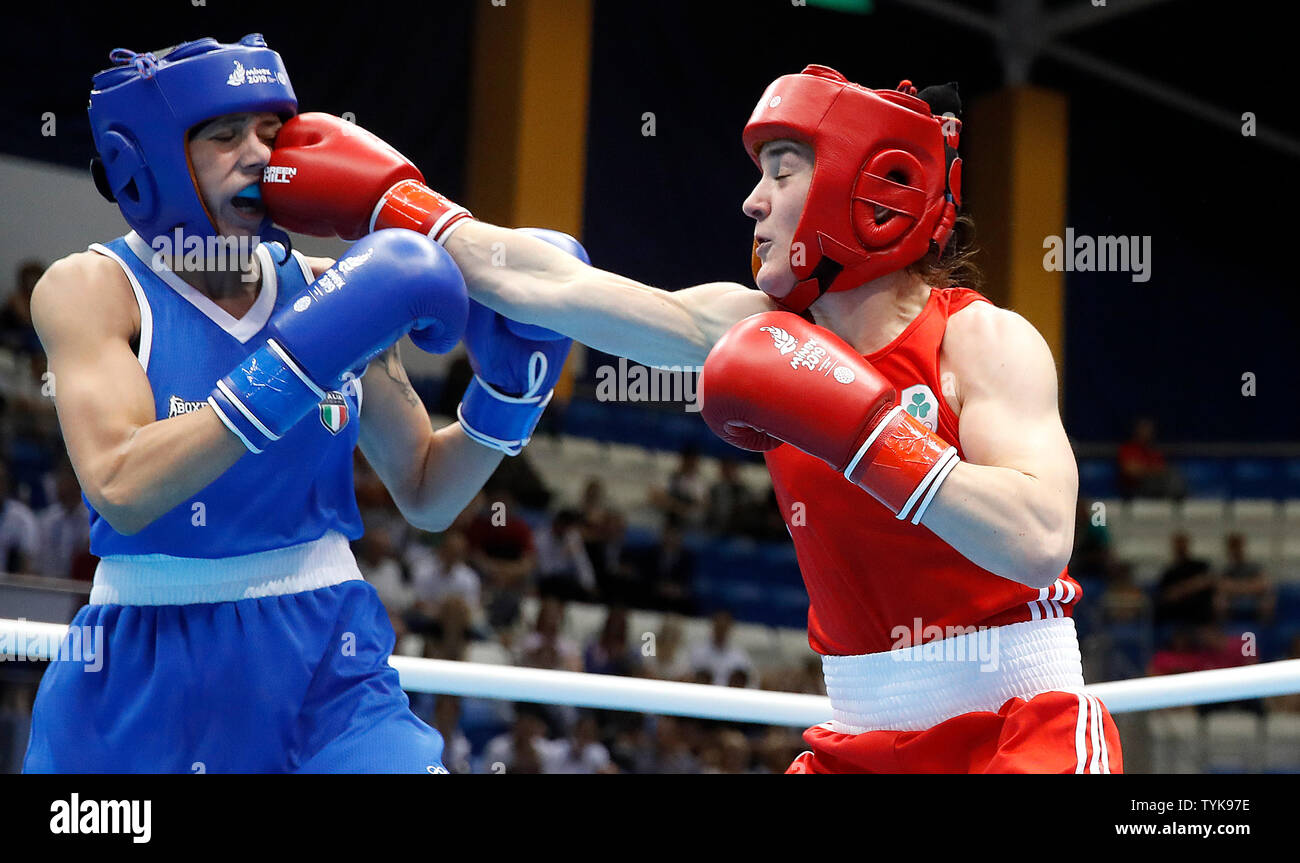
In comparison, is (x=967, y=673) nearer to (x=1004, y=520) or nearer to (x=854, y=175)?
(x=1004, y=520)

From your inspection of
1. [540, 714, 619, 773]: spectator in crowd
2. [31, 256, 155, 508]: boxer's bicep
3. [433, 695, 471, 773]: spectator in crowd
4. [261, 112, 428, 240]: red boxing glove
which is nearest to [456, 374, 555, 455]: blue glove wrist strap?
[261, 112, 428, 240]: red boxing glove

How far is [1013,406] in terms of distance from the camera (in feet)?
7.06

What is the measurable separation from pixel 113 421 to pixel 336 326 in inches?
15.5

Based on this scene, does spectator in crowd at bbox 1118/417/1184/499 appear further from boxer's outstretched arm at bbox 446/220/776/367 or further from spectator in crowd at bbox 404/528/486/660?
boxer's outstretched arm at bbox 446/220/776/367

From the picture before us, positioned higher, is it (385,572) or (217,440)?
(217,440)

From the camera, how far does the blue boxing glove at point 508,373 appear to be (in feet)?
8.45

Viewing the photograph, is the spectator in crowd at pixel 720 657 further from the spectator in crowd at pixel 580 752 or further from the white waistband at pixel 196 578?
the white waistband at pixel 196 578

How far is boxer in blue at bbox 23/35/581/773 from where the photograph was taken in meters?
2.15

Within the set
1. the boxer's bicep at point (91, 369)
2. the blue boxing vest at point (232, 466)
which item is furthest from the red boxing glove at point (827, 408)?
the boxer's bicep at point (91, 369)

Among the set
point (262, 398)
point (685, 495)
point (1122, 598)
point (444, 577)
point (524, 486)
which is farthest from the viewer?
point (685, 495)

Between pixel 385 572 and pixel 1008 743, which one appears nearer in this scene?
pixel 1008 743

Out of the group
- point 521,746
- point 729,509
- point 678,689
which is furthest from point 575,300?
point 729,509

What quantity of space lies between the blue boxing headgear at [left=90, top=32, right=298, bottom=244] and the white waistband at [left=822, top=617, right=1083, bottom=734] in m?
1.45
